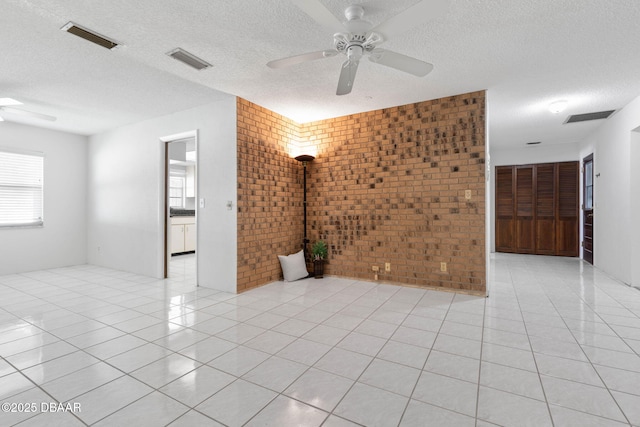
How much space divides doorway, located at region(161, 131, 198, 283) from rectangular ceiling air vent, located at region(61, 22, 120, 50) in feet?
6.21

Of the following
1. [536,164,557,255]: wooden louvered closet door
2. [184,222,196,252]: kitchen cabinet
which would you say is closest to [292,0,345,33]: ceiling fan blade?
[184,222,196,252]: kitchen cabinet

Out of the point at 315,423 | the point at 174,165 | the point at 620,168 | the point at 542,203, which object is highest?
the point at 174,165

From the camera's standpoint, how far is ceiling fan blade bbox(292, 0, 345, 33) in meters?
1.82

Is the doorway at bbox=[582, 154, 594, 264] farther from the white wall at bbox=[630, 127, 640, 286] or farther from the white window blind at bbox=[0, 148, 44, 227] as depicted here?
the white window blind at bbox=[0, 148, 44, 227]

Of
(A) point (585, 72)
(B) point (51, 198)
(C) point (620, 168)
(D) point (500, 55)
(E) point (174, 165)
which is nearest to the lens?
(D) point (500, 55)

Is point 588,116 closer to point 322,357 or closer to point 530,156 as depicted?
point 530,156

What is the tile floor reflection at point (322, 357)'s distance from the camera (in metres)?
1.75

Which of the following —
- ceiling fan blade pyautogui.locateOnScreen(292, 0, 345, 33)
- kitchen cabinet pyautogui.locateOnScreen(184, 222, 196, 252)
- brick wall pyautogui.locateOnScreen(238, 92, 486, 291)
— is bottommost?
kitchen cabinet pyautogui.locateOnScreen(184, 222, 196, 252)

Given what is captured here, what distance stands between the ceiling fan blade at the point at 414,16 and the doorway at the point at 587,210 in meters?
6.69

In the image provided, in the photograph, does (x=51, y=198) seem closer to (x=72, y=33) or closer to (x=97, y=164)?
(x=97, y=164)

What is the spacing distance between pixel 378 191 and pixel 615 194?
Result: 12.9ft

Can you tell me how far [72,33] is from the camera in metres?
2.67

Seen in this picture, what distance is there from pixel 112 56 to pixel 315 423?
150 inches

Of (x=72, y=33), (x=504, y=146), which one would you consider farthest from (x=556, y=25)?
(x=504, y=146)
